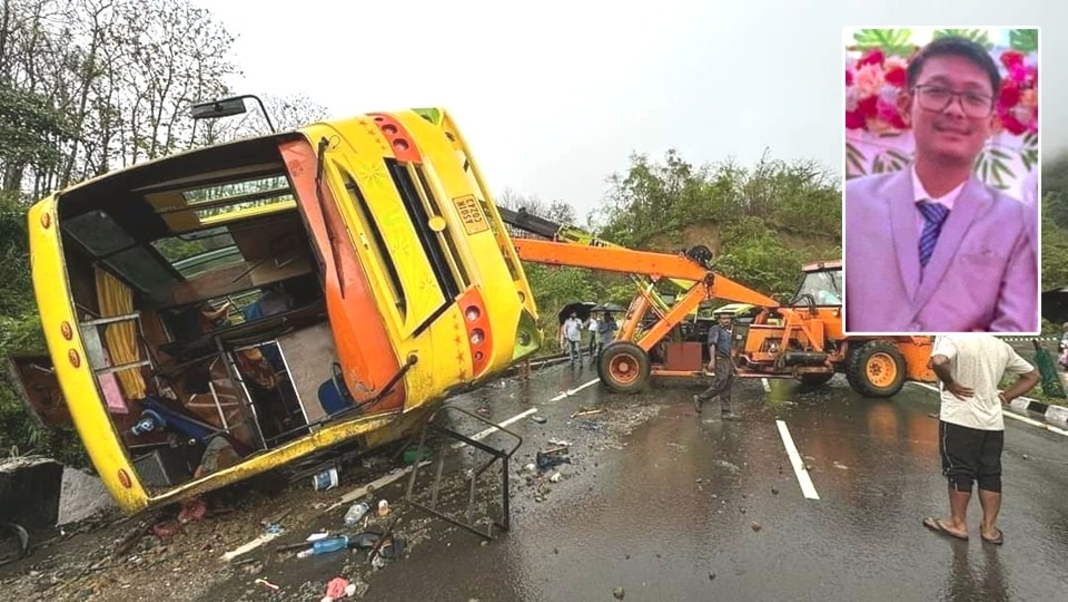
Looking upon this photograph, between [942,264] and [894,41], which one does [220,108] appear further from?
[942,264]

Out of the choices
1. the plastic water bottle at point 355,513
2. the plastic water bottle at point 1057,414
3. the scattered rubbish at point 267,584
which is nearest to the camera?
the scattered rubbish at point 267,584

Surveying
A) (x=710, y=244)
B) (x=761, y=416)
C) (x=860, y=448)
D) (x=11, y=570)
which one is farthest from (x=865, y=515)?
(x=710, y=244)

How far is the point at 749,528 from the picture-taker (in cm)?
388

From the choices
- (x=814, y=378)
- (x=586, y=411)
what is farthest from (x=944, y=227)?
(x=814, y=378)

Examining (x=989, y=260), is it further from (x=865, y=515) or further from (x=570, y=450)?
(x=570, y=450)

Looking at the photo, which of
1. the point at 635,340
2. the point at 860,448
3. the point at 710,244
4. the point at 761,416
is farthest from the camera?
the point at 710,244

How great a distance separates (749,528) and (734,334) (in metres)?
5.48

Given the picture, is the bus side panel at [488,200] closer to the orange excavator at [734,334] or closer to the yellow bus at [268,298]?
the yellow bus at [268,298]

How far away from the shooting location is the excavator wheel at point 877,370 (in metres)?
8.42

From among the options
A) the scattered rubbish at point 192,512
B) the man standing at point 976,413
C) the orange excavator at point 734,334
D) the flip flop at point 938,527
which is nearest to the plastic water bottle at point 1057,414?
the orange excavator at point 734,334

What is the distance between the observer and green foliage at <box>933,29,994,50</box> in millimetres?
1233

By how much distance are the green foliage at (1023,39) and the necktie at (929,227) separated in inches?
14.8

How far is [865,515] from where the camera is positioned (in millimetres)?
4074

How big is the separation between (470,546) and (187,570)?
1.77m
